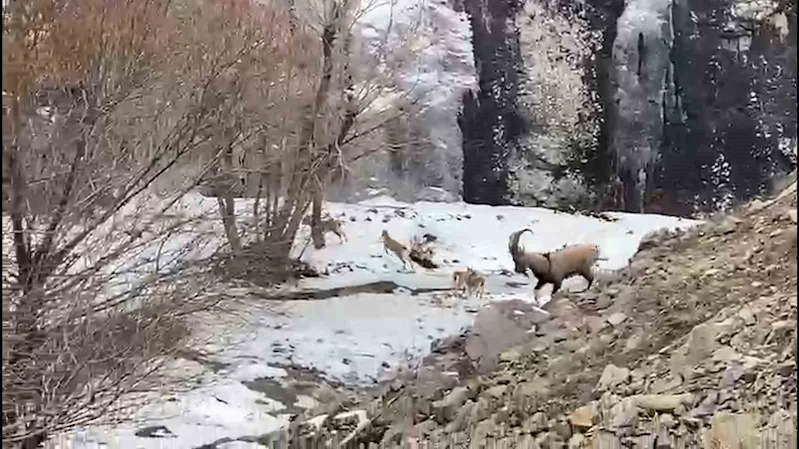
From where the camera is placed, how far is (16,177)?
0.81 metres

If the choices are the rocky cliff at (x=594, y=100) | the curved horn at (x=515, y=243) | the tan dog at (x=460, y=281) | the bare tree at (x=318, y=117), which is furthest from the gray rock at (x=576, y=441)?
the rocky cliff at (x=594, y=100)

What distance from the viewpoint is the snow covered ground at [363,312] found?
5.28 feet

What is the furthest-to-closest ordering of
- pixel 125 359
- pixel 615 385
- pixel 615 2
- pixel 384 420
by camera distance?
pixel 615 2
pixel 384 420
pixel 125 359
pixel 615 385

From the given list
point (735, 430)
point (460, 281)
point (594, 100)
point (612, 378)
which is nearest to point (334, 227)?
point (460, 281)

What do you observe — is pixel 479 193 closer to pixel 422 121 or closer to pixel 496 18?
pixel 422 121

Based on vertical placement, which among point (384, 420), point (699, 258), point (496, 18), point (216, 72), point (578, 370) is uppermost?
point (496, 18)

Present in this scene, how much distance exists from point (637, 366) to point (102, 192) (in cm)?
76

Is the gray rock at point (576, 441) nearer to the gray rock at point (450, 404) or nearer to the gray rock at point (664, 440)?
the gray rock at point (664, 440)

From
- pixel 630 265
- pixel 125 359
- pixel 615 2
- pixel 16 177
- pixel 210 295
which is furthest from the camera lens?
pixel 615 2

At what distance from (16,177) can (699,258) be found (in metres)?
1.09

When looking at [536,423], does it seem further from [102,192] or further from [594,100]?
[594,100]

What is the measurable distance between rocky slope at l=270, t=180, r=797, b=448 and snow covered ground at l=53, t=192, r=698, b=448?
172 mm

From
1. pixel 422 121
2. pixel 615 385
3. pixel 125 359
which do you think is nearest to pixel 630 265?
→ pixel 615 385

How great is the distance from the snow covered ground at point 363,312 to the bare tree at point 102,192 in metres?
0.12
